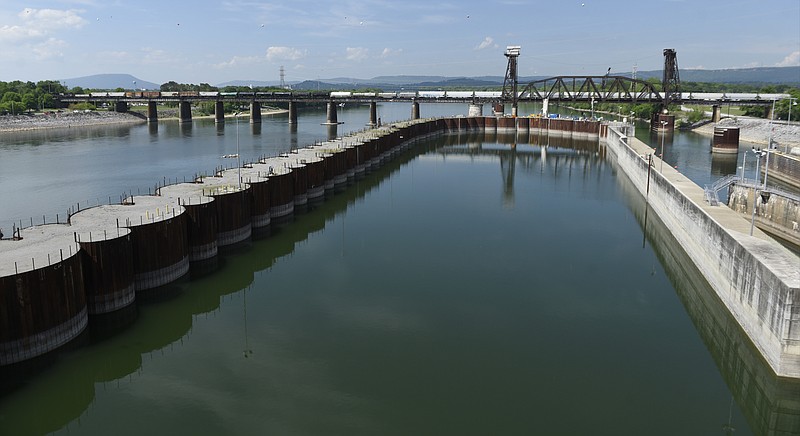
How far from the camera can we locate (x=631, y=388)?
2208cm

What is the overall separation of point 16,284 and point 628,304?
27.0 metres

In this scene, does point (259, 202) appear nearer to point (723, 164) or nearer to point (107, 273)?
point (107, 273)

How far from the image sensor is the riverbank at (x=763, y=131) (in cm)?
8153

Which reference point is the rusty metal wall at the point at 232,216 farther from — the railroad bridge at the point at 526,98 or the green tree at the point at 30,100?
the green tree at the point at 30,100

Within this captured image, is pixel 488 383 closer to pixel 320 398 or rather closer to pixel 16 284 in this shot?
pixel 320 398

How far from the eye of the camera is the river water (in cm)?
2023

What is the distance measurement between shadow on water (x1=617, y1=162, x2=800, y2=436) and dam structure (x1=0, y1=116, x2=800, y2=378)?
0.53 m

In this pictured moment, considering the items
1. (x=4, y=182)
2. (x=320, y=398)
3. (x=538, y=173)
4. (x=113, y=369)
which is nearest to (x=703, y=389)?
(x=320, y=398)

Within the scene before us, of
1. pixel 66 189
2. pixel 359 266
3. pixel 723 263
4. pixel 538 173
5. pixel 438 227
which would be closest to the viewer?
pixel 723 263

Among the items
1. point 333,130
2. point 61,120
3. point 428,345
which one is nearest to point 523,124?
point 333,130

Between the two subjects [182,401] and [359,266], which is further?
[359,266]

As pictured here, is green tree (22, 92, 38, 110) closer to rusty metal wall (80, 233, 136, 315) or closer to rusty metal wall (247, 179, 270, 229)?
rusty metal wall (247, 179, 270, 229)

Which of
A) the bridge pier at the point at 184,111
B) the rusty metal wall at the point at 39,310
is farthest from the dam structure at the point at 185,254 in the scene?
the bridge pier at the point at 184,111

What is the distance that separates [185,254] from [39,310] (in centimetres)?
980
